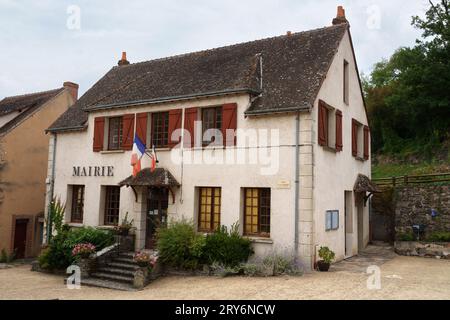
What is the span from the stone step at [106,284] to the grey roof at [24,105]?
37.0 feet

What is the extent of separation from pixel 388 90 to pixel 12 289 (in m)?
28.5

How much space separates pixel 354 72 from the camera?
16.9 metres

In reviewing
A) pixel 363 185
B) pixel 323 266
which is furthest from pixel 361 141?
pixel 323 266

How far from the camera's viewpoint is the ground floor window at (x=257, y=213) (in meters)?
13.3

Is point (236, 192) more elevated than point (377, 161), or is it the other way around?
point (377, 161)

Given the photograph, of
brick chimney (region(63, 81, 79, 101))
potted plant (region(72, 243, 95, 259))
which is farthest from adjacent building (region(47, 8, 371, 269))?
brick chimney (region(63, 81, 79, 101))

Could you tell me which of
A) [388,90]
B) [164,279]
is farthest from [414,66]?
[164,279]

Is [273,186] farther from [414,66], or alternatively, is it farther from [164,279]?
[414,66]

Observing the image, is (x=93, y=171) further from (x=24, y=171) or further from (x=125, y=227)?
(x=24, y=171)

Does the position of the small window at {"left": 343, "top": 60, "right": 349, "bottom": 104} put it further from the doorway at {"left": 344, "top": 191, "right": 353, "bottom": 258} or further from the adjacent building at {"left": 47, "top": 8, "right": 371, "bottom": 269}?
the doorway at {"left": 344, "top": 191, "right": 353, "bottom": 258}

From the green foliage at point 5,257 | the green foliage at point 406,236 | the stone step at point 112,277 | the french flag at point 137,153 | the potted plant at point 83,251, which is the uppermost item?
the french flag at point 137,153

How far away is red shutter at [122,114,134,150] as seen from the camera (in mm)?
15961

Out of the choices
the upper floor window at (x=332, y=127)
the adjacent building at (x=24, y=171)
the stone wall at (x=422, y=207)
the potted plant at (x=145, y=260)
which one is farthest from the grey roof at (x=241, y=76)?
the stone wall at (x=422, y=207)

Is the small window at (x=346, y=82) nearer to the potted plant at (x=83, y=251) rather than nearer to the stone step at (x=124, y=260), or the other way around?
the stone step at (x=124, y=260)
